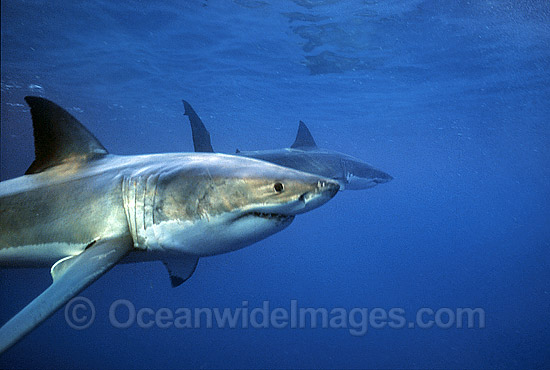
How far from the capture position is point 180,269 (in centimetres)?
323

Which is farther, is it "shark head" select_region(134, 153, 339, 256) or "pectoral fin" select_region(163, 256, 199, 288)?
"pectoral fin" select_region(163, 256, 199, 288)

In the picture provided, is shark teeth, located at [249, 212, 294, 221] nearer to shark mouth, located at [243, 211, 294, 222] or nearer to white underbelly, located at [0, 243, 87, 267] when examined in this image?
shark mouth, located at [243, 211, 294, 222]

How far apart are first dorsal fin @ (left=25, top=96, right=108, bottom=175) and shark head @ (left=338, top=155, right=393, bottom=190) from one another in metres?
4.19

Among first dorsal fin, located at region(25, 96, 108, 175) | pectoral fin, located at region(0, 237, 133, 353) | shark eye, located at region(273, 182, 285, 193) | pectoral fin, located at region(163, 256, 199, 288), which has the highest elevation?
first dorsal fin, located at region(25, 96, 108, 175)

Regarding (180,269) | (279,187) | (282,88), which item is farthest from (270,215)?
(282,88)

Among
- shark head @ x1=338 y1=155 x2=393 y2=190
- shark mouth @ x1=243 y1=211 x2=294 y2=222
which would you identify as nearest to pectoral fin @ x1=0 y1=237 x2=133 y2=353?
shark mouth @ x1=243 y1=211 x2=294 y2=222

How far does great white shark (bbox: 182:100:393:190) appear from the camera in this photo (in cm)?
507

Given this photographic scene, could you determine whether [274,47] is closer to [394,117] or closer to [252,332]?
[252,332]

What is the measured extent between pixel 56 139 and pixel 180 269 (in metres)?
1.65

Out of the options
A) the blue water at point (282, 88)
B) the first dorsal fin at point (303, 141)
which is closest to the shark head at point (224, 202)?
the first dorsal fin at point (303, 141)

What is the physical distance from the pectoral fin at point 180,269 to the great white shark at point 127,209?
0.73m

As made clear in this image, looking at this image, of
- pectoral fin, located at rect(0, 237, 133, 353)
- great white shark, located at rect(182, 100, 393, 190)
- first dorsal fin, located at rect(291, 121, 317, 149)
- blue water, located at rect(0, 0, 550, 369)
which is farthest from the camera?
blue water, located at rect(0, 0, 550, 369)

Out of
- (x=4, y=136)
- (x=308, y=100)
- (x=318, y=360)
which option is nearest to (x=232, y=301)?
(x=318, y=360)

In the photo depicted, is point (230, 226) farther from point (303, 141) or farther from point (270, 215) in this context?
point (303, 141)
